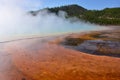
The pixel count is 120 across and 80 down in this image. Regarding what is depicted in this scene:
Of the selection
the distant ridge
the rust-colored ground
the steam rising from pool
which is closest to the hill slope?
the distant ridge

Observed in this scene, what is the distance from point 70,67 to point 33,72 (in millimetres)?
1397

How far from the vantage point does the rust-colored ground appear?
6.63 m

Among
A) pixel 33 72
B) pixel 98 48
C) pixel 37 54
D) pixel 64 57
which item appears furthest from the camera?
pixel 98 48

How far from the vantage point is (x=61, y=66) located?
7.73 m

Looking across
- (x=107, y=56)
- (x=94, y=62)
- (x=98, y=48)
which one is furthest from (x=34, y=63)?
(x=98, y=48)

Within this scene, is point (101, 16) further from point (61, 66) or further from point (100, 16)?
point (61, 66)

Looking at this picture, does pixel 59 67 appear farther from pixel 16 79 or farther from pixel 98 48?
pixel 98 48

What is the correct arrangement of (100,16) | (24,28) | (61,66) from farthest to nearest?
(100,16) < (24,28) < (61,66)

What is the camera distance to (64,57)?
9133mm

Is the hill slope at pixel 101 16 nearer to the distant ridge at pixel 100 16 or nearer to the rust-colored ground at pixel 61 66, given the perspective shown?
the distant ridge at pixel 100 16

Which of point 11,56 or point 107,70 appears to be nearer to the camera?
point 107,70

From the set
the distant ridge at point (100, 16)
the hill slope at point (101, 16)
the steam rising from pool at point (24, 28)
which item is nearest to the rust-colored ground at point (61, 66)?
the steam rising from pool at point (24, 28)

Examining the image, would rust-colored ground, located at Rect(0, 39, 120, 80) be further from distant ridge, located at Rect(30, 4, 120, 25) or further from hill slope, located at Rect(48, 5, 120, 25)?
hill slope, located at Rect(48, 5, 120, 25)

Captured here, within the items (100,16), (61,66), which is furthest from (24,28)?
(100,16)
